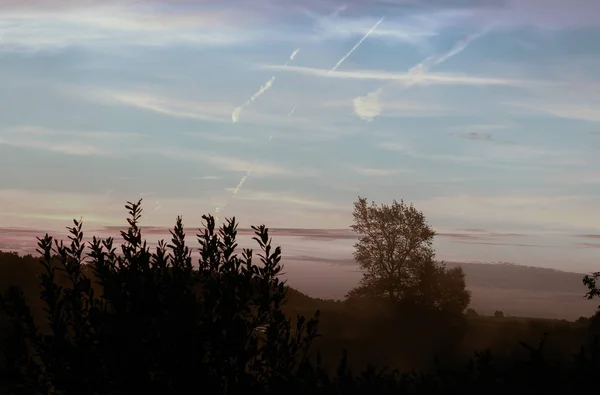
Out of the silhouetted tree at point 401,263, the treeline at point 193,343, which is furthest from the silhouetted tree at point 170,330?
the silhouetted tree at point 401,263

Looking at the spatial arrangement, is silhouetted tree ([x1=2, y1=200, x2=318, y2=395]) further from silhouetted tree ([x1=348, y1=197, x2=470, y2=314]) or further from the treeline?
silhouetted tree ([x1=348, y1=197, x2=470, y2=314])

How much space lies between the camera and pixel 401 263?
59.8m

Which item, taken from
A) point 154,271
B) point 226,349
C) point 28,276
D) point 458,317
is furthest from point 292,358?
point 458,317

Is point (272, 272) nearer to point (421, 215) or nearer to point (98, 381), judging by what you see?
point (98, 381)

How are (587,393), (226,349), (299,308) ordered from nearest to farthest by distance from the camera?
(587,393) → (226,349) → (299,308)

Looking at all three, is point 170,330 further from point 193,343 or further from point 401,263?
point 401,263

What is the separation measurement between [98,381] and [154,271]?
5.27ft

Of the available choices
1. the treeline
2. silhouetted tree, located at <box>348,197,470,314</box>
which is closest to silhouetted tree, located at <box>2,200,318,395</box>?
the treeline

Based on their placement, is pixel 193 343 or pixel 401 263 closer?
pixel 193 343

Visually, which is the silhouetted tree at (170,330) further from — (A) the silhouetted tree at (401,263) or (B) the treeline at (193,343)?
(A) the silhouetted tree at (401,263)

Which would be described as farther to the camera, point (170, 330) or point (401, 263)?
point (401, 263)

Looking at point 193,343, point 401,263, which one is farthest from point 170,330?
point 401,263

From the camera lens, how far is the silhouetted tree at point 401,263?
58750mm

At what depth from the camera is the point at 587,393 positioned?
305 inches
